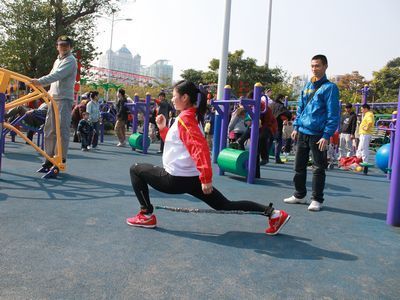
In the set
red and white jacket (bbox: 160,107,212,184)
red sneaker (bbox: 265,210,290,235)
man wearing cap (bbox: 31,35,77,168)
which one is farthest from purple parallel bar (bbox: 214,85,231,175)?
red and white jacket (bbox: 160,107,212,184)

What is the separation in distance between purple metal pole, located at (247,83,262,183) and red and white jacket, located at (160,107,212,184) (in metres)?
3.14

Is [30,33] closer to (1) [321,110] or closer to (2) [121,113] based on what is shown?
(2) [121,113]

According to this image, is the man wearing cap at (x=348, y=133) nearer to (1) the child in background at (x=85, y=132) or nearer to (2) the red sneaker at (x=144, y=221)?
(1) the child in background at (x=85, y=132)

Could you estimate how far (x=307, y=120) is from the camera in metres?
4.74

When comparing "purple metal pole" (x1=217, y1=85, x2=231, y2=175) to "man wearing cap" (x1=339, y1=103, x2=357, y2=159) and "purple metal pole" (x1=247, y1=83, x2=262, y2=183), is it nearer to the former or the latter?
"purple metal pole" (x1=247, y1=83, x2=262, y2=183)

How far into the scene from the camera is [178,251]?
2.92 m

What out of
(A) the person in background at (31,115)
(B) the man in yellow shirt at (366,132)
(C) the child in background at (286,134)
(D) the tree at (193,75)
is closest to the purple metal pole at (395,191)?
(A) the person in background at (31,115)

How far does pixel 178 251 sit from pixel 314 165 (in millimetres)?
2433

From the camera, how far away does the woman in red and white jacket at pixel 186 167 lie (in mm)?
2984

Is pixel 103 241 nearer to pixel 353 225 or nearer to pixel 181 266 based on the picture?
pixel 181 266

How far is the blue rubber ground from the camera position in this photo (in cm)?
230

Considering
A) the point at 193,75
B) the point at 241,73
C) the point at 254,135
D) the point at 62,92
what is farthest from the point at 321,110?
the point at 193,75

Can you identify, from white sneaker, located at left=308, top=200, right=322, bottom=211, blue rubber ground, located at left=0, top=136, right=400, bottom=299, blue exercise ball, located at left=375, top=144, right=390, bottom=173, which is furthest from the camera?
blue exercise ball, located at left=375, top=144, right=390, bottom=173

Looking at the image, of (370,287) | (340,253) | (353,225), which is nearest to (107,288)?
(370,287)
